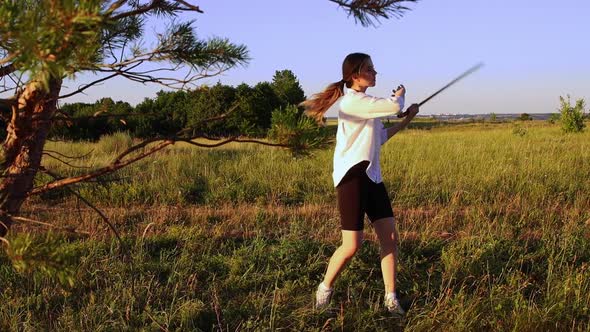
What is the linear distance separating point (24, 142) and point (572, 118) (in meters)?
24.7

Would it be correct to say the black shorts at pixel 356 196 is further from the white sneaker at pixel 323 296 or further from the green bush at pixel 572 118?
the green bush at pixel 572 118

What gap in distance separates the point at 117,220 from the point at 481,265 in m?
3.85

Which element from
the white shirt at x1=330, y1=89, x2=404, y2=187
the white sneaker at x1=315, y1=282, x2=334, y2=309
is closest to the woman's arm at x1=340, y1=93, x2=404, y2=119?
the white shirt at x1=330, y1=89, x2=404, y2=187

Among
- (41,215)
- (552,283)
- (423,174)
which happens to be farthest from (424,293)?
(423,174)

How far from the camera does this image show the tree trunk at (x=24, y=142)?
6.09 ft

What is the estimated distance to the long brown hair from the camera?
3.35 metres

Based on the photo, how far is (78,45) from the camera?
111 cm

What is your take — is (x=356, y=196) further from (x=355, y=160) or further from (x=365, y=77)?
(x=365, y=77)

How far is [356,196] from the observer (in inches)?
132

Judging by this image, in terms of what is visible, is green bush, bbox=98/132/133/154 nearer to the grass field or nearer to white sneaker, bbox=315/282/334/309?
the grass field

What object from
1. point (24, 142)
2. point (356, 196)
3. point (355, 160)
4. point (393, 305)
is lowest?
point (393, 305)

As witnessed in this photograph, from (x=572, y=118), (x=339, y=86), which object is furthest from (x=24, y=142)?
(x=572, y=118)

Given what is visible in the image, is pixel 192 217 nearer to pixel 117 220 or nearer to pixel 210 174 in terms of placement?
pixel 117 220

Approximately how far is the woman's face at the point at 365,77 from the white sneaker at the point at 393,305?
1.39m
